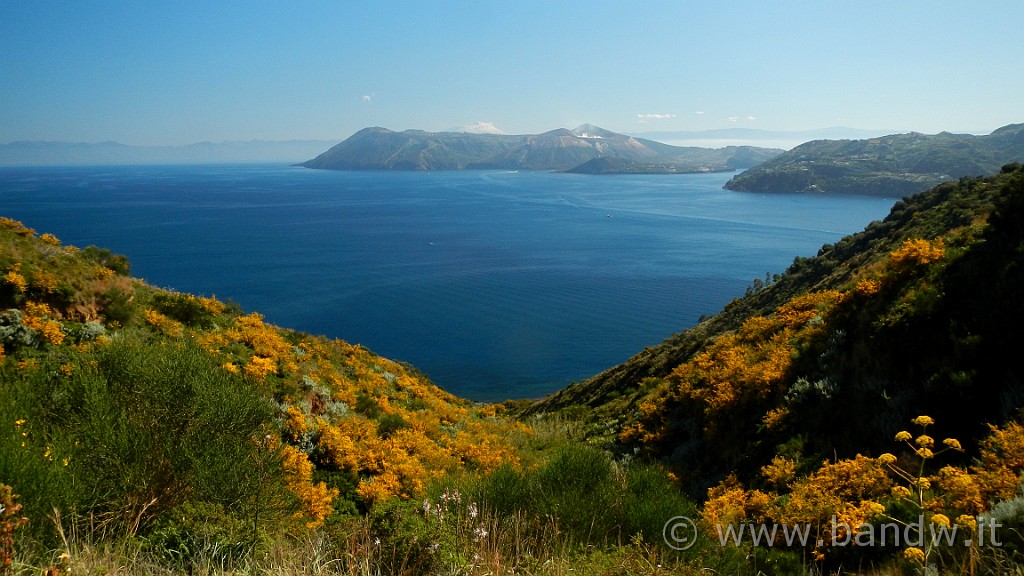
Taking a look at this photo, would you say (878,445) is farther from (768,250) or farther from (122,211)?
(122,211)

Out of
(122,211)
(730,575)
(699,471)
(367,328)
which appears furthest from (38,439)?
(122,211)

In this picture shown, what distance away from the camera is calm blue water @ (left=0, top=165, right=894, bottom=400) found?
58000 millimetres

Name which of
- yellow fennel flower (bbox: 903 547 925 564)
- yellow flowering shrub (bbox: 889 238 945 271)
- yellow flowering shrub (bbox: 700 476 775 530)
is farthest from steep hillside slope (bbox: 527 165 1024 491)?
yellow fennel flower (bbox: 903 547 925 564)

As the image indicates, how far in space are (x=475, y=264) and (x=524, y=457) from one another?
7780 centimetres

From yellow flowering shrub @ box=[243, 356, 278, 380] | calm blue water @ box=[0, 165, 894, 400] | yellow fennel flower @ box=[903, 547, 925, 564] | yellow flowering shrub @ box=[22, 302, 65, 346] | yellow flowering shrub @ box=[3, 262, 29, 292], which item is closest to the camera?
yellow fennel flower @ box=[903, 547, 925, 564]

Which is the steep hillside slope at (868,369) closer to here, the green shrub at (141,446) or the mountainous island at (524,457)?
the mountainous island at (524,457)

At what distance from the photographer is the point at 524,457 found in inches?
445

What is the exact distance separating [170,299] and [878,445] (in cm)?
1323

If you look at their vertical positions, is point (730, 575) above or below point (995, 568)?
below

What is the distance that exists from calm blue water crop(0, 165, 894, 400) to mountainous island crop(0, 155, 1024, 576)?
3757 cm

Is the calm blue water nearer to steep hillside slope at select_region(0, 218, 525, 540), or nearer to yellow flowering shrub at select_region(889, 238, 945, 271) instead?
steep hillside slope at select_region(0, 218, 525, 540)

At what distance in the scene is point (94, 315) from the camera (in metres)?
9.26

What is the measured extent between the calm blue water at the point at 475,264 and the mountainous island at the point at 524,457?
3757cm

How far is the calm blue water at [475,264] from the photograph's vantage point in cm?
5800
